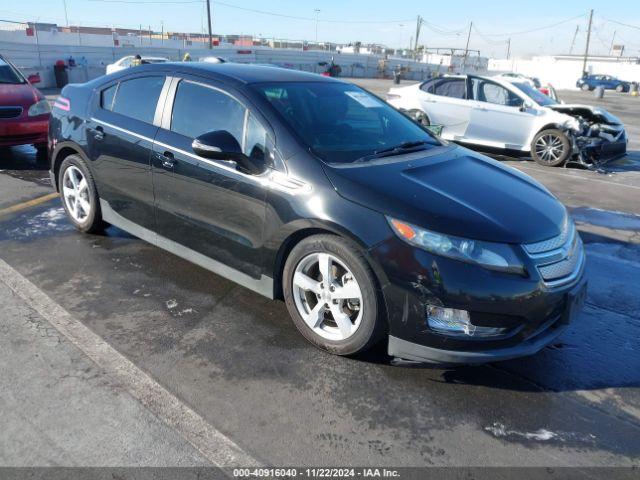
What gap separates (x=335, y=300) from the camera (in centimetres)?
306

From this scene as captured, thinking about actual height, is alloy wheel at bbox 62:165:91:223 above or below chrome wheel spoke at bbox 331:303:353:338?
above

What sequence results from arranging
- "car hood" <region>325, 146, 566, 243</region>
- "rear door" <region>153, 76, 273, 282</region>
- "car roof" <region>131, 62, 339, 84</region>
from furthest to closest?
"car roof" <region>131, 62, 339, 84</region> → "rear door" <region>153, 76, 273, 282</region> → "car hood" <region>325, 146, 566, 243</region>

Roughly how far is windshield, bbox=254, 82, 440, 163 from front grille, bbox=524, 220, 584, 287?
3.87ft

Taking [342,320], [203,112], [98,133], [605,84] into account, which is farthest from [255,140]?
[605,84]

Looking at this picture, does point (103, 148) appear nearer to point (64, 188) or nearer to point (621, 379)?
point (64, 188)

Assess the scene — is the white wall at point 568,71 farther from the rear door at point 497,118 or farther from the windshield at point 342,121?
the windshield at point 342,121

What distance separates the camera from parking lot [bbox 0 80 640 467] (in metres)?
2.40

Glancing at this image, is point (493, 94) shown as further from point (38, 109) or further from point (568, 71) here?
point (568, 71)

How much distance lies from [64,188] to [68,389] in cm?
280

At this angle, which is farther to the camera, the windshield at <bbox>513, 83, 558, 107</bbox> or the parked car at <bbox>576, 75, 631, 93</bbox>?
the parked car at <bbox>576, 75, 631, 93</bbox>

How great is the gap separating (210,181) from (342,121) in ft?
3.40

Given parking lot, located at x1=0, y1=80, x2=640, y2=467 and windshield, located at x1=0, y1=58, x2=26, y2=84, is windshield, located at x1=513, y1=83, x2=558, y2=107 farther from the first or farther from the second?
windshield, located at x1=0, y1=58, x2=26, y2=84

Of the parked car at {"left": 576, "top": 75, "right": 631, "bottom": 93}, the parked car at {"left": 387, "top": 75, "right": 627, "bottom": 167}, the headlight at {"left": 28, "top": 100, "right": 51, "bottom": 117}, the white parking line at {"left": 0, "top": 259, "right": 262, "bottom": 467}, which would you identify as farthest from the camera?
the parked car at {"left": 576, "top": 75, "right": 631, "bottom": 93}

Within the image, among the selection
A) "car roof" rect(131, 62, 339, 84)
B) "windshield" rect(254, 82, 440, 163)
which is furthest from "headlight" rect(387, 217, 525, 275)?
"car roof" rect(131, 62, 339, 84)
